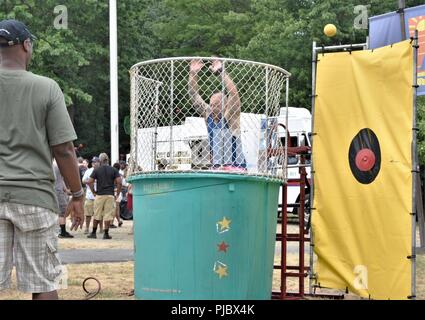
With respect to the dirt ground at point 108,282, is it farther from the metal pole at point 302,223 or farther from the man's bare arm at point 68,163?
the man's bare arm at point 68,163

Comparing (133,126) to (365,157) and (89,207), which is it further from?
(89,207)

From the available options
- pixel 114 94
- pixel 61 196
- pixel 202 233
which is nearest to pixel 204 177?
pixel 202 233

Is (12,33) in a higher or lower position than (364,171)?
higher

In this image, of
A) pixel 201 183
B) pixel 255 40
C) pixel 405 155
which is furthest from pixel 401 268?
pixel 255 40

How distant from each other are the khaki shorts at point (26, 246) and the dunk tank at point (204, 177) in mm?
1865

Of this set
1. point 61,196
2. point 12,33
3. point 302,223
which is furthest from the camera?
point 61,196

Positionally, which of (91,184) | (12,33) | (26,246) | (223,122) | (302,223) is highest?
(12,33)

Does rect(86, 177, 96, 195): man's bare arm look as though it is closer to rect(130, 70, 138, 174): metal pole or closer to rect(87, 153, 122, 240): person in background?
rect(87, 153, 122, 240): person in background

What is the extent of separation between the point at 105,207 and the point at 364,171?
32.2 ft

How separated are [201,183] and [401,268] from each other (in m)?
2.18

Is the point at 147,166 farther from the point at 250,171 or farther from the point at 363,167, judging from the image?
the point at 363,167

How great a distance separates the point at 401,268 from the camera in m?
A: 7.32

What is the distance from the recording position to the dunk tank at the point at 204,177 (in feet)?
21.5

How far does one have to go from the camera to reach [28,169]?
4840 mm
